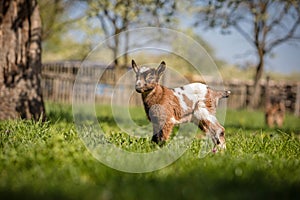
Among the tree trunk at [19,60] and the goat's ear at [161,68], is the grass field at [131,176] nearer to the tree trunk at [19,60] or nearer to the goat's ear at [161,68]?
the goat's ear at [161,68]

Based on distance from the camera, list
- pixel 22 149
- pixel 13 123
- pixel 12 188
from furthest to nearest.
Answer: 1. pixel 13 123
2. pixel 22 149
3. pixel 12 188

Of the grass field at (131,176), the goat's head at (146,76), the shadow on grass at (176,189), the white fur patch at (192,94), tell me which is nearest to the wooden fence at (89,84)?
the white fur patch at (192,94)

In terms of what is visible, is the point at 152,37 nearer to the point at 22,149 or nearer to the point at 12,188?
the point at 22,149

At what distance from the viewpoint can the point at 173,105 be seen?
4871 millimetres

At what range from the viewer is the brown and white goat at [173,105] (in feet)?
15.6

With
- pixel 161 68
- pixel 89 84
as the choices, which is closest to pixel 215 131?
pixel 161 68

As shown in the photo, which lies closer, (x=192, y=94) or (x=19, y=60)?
(x=192, y=94)

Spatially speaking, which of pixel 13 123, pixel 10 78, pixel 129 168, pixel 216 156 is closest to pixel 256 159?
pixel 216 156

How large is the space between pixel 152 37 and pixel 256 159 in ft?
42.2

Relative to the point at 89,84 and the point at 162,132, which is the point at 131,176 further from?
the point at 89,84

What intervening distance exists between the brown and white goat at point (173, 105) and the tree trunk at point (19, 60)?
310 centimetres

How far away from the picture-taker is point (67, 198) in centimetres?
240

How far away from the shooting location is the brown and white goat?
4.76 m

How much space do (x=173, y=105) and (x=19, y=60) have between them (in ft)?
12.5
